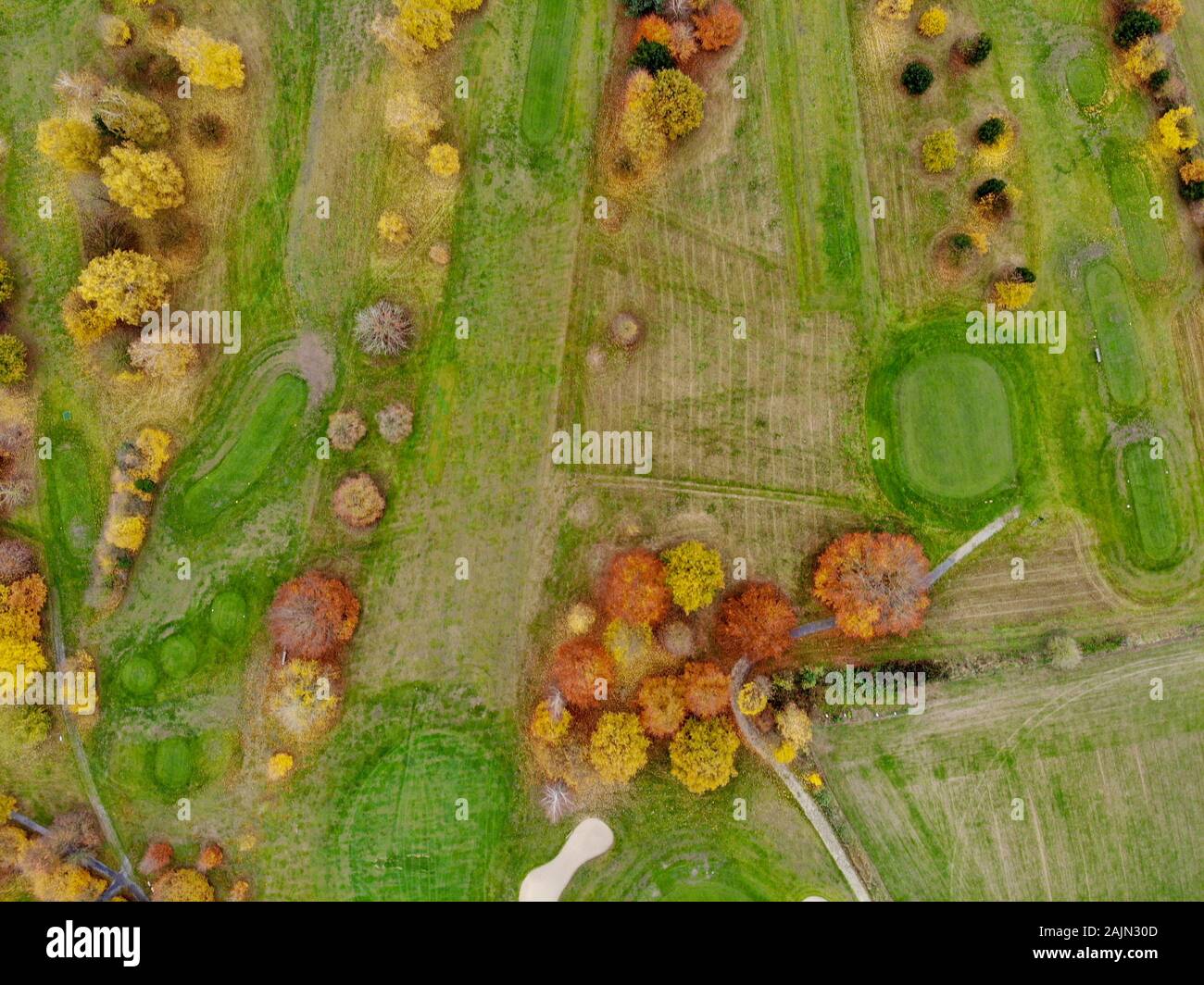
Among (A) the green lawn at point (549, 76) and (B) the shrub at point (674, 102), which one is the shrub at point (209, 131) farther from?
(B) the shrub at point (674, 102)

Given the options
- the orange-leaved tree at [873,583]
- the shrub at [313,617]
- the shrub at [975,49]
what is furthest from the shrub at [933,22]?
the shrub at [313,617]

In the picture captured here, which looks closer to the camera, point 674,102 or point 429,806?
point 674,102

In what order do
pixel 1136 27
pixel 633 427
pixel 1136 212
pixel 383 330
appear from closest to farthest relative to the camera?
1. pixel 383 330
2. pixel 1136 27
3. pixel 633 427
4. pixel 1136 212

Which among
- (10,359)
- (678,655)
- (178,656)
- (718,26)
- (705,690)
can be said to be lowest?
(705,690)

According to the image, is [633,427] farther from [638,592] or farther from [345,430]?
[345,430]

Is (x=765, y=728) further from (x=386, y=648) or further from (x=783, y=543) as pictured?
(x=386, y=648)

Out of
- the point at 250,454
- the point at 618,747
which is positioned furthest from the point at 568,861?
the point at 250,454
